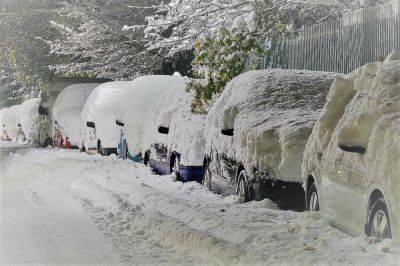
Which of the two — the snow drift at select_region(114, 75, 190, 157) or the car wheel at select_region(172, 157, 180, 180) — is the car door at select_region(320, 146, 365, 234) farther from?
the snow drift at select_region(114, 75, 190, 157)

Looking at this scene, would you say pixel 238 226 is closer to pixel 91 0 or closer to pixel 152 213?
pixel 152 213

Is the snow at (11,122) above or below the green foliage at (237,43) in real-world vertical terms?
below

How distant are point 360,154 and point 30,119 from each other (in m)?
27.5

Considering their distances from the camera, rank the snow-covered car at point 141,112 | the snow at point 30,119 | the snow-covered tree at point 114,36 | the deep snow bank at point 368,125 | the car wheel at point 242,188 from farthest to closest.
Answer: the snow-covered tree at point 114,36 → the snow at point 30,119 → the snow-covered car at point 141,112 → the car wheel at point 242,188 → the deep snow bank at point 368,125

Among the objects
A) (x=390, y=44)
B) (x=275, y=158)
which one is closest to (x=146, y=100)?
(x=390, y=44)

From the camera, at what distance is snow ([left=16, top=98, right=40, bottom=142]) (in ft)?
99.9

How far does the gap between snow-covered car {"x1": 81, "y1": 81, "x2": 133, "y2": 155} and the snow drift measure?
0.59 meters

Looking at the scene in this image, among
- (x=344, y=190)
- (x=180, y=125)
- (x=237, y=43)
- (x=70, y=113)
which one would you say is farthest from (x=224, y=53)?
(x=344, y=190)

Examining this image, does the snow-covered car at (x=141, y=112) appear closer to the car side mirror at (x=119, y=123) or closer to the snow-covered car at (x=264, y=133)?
the car side mirror at (x=119, y=123)

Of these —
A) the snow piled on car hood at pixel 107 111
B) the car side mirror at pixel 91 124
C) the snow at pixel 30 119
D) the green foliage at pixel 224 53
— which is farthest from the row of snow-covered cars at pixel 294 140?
the snow at pixel 30 119

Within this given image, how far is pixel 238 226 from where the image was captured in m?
7.75

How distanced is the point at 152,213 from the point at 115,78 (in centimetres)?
2425

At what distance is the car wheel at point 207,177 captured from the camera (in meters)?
12.0

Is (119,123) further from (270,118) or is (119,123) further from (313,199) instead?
(313,199)
